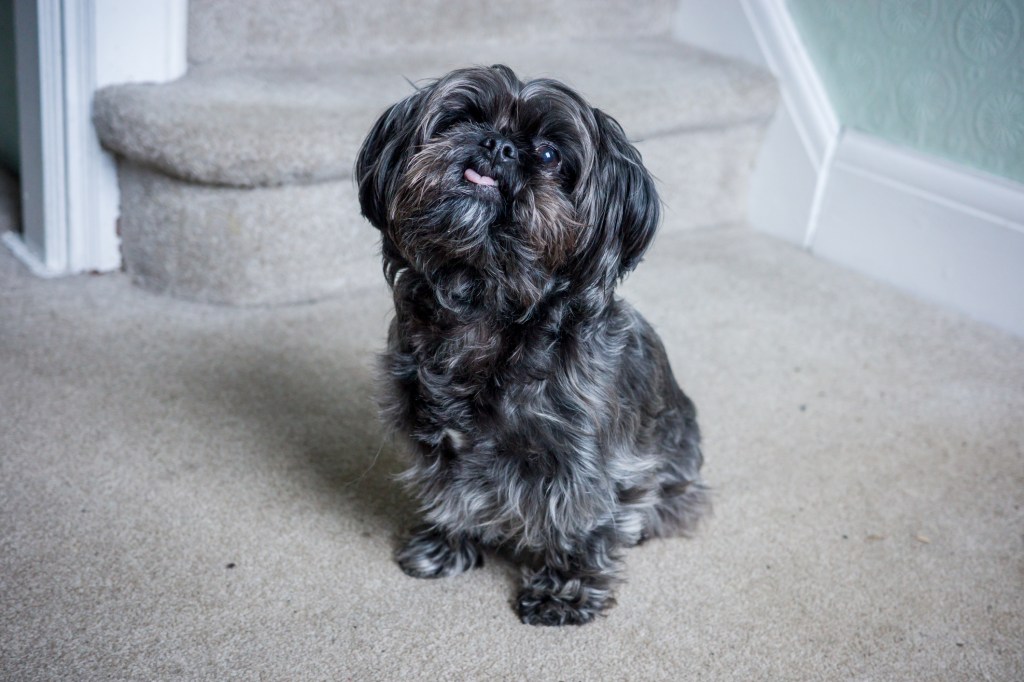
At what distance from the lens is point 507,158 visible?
1127mm

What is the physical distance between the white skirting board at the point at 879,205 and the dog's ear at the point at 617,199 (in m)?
1.32

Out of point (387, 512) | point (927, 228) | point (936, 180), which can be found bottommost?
point (387, 512)

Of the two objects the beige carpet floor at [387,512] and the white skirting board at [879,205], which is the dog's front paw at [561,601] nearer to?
the beige carpet floor at [387,512]

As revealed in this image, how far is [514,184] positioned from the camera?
1.13 metres

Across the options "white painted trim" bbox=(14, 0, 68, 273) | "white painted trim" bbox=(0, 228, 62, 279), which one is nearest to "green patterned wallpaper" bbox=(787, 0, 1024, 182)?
"white painted trim" bbox=(14, 0, 68, 273)

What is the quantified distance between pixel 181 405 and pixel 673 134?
1.36 m

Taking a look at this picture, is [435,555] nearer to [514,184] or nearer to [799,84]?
[514,184]

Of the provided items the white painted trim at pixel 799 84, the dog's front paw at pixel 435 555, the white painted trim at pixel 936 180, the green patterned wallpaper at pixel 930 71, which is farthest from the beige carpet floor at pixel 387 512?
the white painted trim at pixel 799 84

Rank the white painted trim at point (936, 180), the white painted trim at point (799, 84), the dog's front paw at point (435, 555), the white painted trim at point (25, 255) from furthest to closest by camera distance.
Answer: the white painted trim at point (799, 84)
the white painted trim at point (936, 180)
the white painted trim at point (25, 255)
the dog's front paw at point (435, 555)

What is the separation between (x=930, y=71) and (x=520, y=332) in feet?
4.93

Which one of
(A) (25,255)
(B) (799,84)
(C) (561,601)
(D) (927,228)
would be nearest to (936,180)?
(D) (927,228)

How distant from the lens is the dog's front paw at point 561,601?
51.5 inches

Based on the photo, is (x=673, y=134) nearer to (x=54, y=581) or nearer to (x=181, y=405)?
(x=181, y=405)

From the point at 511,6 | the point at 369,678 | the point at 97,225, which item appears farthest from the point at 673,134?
the point at 369,678
